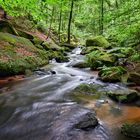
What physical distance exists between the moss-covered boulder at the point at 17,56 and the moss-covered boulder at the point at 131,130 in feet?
28.2

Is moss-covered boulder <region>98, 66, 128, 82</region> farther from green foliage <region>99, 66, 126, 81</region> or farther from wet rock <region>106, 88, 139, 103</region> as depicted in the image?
wet rock <region>106, 88, 139, 103</region>

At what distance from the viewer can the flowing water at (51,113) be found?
735 cm

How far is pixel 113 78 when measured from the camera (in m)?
13.7

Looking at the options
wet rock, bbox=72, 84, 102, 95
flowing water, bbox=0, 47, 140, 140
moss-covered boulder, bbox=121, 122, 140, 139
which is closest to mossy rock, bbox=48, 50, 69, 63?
flowing water, bbox=0, 47, 140, 140

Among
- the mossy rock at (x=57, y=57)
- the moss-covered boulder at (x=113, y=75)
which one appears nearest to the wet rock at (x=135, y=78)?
the moss-covered boulder at (x=113, y=75)

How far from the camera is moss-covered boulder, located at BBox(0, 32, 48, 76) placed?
1462 centimetres

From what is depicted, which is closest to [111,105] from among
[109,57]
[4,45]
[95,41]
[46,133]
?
[46,133]

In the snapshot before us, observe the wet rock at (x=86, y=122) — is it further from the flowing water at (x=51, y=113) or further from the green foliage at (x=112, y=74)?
the green foliage at (x=112, y=74)

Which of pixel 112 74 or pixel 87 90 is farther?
pixel 112 74

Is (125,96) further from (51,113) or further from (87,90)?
(51,113)

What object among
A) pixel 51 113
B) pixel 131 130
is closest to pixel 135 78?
pixel 131 130

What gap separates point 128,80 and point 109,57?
15.9ft

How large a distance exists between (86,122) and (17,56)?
33.2 ft

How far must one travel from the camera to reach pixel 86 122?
305 inches
